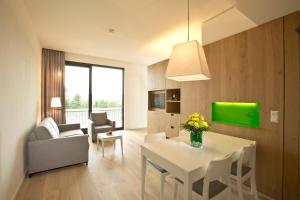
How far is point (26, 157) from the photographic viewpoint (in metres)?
2.63

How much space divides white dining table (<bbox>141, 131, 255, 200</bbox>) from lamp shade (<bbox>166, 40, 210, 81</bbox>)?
899mm

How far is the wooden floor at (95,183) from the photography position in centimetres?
202

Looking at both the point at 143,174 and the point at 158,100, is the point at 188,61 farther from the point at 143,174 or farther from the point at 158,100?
the point at 158,100

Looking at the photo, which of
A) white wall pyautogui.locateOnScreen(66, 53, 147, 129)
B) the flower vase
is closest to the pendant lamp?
the flower vase

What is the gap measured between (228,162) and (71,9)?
3177mm

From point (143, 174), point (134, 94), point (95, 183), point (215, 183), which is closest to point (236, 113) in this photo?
point (215, 183)

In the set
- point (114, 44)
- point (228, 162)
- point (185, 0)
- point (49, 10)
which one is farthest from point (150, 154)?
point (114, 44)

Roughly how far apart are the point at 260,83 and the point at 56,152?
3.53 meters

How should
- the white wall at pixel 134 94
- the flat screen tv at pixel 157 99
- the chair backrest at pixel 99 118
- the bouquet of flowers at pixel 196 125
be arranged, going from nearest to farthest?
the bouquet of flowers at pixel 196 125, the flat screen tv at pixel 157 99, the chair backrest at pixel 99 118, the white wall at pixel 134 94

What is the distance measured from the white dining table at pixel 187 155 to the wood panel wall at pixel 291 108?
→ 0.51 m

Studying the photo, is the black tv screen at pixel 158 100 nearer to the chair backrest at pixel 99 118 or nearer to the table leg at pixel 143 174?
the chair backrest at pixel 99 118

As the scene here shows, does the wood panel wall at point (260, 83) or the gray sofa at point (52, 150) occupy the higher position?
the wood panel wall at point (260, 83)

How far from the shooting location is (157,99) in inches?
189

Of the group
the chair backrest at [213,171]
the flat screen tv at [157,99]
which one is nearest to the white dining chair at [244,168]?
the chair backrest at [213,171]
